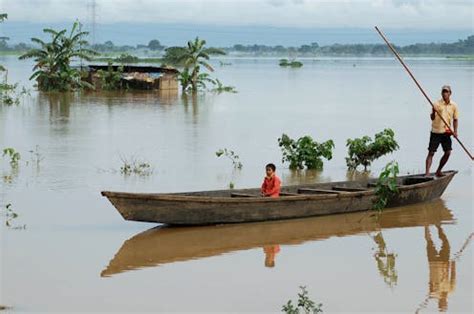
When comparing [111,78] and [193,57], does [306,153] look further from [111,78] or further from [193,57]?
[111,78]

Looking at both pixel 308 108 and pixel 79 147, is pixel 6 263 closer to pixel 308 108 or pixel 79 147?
pixel 79 147

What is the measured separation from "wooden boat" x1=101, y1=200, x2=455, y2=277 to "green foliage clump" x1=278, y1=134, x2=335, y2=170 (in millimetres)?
3732

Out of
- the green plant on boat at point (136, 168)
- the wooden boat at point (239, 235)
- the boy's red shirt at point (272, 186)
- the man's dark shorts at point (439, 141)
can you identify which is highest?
the man's dark shorts at point (439, 141)

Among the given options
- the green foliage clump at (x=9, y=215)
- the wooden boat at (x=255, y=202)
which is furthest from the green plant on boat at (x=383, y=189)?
the green foliage clump at (x=9, y=215)

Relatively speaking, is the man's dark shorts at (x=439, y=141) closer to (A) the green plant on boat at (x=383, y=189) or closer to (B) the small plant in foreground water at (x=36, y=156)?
(A) the green plant on boat at (x=383, y=189)

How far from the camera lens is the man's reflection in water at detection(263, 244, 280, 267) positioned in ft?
33.7

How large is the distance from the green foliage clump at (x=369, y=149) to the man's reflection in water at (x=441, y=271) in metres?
4.21

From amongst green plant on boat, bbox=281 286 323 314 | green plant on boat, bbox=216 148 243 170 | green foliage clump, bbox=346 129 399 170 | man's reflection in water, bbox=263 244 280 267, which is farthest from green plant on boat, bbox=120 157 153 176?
green plant on boat, bbox=281 286 323 314

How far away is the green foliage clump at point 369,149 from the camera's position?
52.9ft

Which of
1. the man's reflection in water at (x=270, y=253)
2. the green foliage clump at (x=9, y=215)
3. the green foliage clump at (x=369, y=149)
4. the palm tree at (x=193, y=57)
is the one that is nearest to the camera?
the man's reflection in water at (x=270, y=253)

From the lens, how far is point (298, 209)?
11.9 metres

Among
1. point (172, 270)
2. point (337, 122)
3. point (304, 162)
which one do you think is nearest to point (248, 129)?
point (337, 122)

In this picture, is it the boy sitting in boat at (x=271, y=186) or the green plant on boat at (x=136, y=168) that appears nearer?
A: the boy sitting in boat at (x=271, y=186)

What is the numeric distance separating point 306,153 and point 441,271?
22.2 ft
